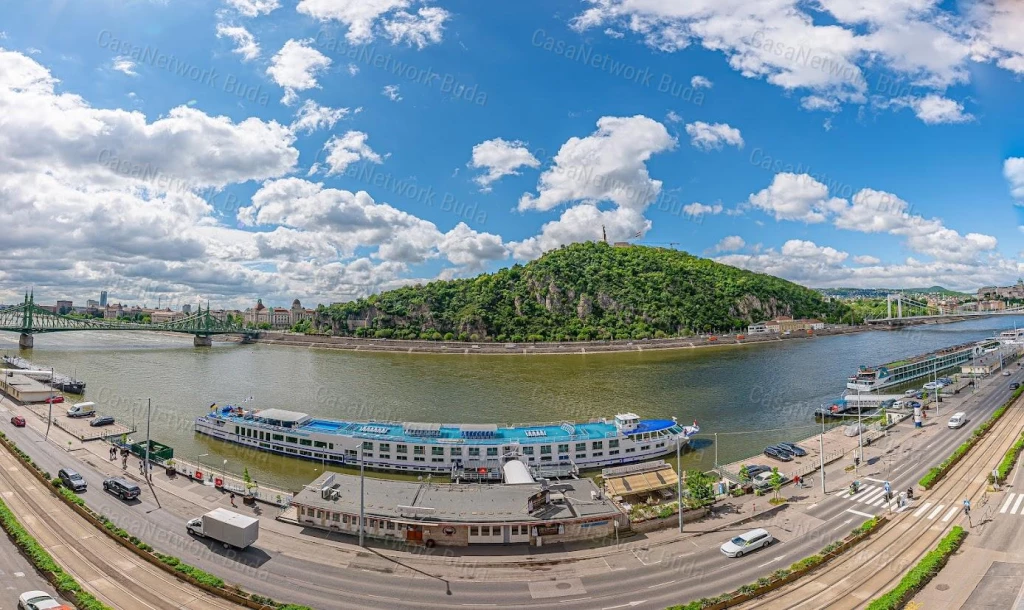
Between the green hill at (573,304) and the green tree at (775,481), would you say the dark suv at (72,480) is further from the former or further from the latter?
the green hill at (573,304)

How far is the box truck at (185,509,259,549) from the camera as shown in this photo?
18.2 m

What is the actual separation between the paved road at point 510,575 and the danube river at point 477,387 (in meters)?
10.2

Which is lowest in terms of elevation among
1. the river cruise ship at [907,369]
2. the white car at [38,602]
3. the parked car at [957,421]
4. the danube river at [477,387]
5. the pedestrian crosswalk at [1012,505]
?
the danube river at [477,387]

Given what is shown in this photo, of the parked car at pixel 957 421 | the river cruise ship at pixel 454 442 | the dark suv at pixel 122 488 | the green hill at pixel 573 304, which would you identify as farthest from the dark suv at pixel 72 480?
the green hill at pixel 573 304

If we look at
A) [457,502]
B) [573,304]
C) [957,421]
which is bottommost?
[457,502]

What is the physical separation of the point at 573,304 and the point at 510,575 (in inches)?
4724

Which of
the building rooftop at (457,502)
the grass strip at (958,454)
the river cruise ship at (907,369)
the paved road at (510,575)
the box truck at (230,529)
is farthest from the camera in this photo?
the river cruise ship at (907,369)

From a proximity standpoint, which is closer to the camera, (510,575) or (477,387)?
(510,575)

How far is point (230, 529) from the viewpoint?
18375 millimetres

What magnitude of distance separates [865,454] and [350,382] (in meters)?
55.1

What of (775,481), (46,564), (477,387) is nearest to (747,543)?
(775,481)

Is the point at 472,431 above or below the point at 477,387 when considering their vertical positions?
above

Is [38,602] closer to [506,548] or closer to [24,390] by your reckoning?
[506,548]

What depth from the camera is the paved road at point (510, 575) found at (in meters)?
15.8
